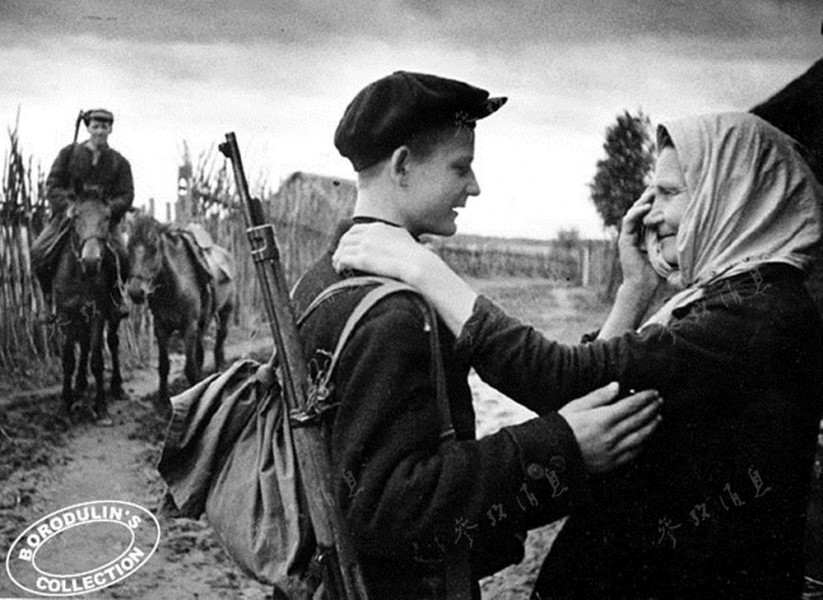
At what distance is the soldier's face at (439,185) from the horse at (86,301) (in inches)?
52.3

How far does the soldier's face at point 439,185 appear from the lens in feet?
6.29

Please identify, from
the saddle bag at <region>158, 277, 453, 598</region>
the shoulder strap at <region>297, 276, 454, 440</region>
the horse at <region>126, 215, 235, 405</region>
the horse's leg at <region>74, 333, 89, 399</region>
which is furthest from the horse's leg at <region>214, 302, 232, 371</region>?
the shoulder strap at <region>297, 276, 454, 440</region>

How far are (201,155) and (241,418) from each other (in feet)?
3.77

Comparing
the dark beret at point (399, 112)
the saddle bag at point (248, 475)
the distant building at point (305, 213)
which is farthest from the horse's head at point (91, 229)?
the dark beret at point (399, 112)

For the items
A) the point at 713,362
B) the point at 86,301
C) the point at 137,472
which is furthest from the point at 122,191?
the point at 713,362

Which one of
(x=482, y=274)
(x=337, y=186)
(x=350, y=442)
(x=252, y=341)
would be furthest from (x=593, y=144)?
(x=350, y=442)

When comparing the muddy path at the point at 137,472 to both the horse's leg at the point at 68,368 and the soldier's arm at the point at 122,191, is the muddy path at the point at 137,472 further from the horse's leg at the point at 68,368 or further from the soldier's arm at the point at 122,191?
the soldier's arm at the point at 122,191

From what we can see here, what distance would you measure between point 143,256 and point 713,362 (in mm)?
1869

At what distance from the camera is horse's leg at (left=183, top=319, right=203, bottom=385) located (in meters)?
2.83

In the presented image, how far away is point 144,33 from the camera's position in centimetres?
280

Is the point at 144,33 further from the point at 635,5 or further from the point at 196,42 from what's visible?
the point at 635,5

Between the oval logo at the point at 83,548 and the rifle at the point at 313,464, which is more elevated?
the rifle at the point at 313,464

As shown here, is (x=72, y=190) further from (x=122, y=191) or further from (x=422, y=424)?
(x=422, y=424)

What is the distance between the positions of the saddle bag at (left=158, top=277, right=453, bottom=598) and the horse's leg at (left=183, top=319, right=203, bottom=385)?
85 centimetres
